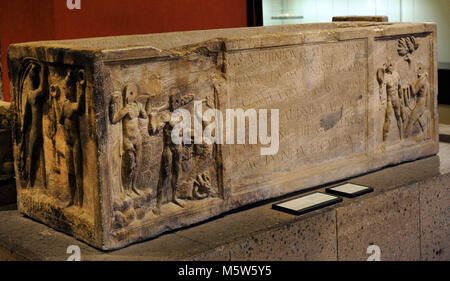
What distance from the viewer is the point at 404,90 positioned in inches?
201

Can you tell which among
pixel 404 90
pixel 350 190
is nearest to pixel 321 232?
pixel 350 190

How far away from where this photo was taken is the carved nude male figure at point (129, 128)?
358 centimetres

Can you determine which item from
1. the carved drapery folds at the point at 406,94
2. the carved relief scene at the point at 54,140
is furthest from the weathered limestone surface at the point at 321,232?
the carved drapery folds at the point at 406,94

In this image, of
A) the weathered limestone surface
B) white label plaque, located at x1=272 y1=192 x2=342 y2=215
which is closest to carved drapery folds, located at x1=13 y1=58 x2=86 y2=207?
the weathered limestone surface

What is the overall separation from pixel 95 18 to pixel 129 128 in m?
2.43

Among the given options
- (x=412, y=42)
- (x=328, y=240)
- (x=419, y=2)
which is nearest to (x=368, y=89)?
(x=412, y=42)

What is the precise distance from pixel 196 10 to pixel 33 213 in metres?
3.16

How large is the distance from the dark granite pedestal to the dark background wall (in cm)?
178

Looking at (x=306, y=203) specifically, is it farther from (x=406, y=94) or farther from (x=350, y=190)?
(x=406, y=94)

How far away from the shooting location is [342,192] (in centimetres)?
450

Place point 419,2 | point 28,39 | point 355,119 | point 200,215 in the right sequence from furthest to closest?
point 419,2
point 28,39
point 355,119
point 200,215

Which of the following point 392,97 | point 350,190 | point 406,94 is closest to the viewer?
point 350,190

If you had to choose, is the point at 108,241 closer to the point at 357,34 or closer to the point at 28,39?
the point at 357,34

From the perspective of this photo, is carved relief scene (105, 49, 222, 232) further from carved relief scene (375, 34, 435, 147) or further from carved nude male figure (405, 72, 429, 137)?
carved nude male figure (405, 72, 429, 137)
